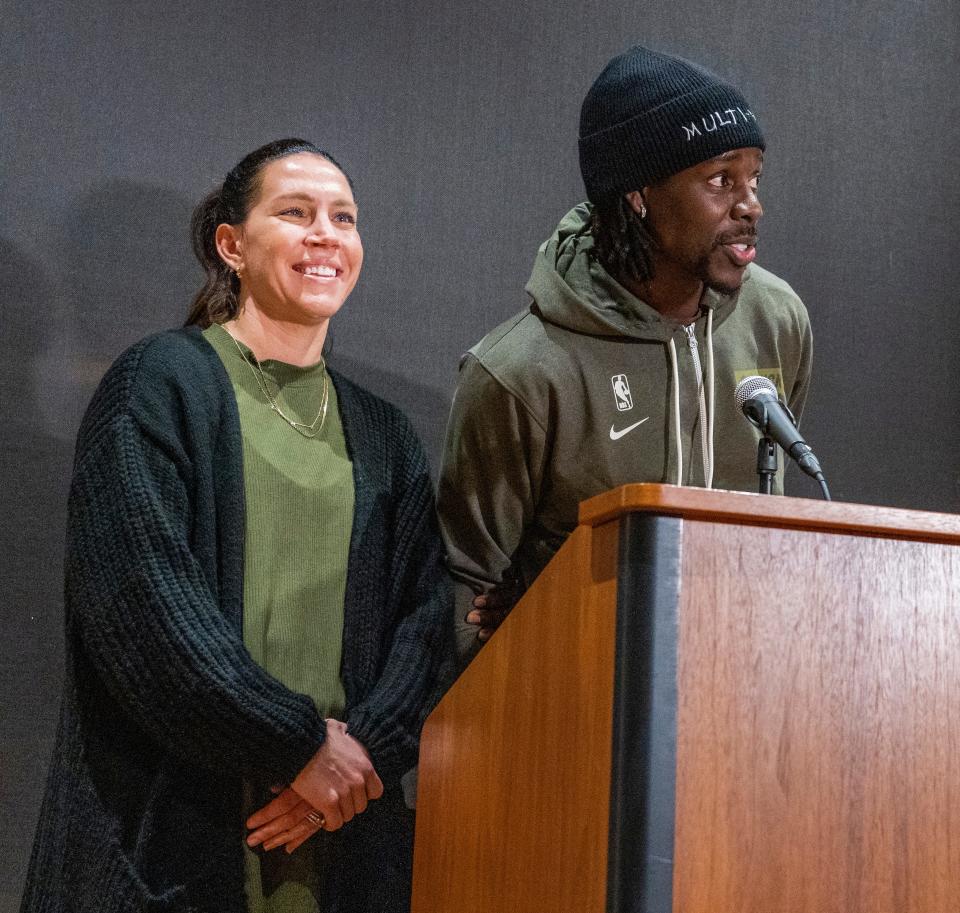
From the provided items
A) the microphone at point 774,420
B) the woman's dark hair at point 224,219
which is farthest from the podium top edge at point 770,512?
the woman's dark hair at point 224,219

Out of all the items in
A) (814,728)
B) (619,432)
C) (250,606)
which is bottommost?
(814,728)

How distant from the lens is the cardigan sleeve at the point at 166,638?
1.71 m

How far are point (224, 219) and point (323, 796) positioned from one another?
3.25 feet

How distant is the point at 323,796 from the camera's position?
1794mm

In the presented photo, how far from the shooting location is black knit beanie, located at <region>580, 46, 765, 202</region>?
1986 mm

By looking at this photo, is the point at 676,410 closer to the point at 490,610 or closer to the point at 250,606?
the point at 490,610

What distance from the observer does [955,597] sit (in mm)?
1078

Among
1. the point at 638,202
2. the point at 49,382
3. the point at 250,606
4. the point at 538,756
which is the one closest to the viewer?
the point at 538,756

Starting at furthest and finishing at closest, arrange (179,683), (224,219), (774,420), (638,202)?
(224,219), (638,202), (179,683), (774,420)

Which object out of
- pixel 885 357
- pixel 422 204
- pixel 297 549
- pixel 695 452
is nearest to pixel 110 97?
pixel 422 204

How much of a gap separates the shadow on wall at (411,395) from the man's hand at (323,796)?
0.81 metres

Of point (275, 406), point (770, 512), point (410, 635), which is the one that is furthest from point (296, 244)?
point (770, 512)

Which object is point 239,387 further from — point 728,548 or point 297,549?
point 728,548

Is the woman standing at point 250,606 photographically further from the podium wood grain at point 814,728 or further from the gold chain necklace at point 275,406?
the podium wood grain at point 814,728
